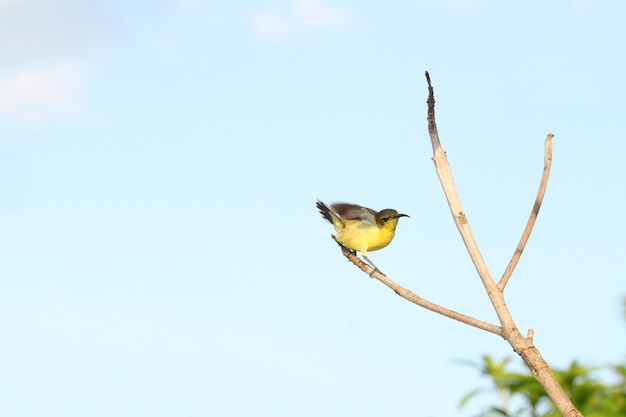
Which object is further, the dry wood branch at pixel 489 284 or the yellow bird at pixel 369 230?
the yellow bird at pixel 369 230

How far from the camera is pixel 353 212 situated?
28.7 ft

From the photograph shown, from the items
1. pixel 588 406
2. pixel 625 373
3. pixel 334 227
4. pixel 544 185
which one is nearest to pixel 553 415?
pixel 588 406

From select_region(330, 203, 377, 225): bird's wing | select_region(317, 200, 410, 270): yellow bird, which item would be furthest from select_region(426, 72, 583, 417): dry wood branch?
select_region(317, 200, 410, 270): yellow bird

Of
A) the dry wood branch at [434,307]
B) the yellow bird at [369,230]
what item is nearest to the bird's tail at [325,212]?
the yellow bird at [369,230]

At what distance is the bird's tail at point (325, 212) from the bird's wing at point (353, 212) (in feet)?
1.38

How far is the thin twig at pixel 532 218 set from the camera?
17.4 feet

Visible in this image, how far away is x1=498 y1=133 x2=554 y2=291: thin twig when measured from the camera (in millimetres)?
5297

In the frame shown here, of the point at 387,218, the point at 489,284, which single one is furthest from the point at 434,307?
the point at 387,218

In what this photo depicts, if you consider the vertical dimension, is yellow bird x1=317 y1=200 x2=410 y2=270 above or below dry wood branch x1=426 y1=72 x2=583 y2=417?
above

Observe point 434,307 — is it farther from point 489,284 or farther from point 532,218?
point 532,218

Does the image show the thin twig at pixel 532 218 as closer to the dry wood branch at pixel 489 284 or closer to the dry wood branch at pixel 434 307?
the dry wood branch at pixel 489 284

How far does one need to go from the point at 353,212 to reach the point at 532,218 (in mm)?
3381

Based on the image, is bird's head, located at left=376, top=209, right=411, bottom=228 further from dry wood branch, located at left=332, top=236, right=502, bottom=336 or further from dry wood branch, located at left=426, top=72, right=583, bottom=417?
dry wood branch, located at left=426, top=72, right=583, bottom=417

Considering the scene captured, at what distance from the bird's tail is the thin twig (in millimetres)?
3764
